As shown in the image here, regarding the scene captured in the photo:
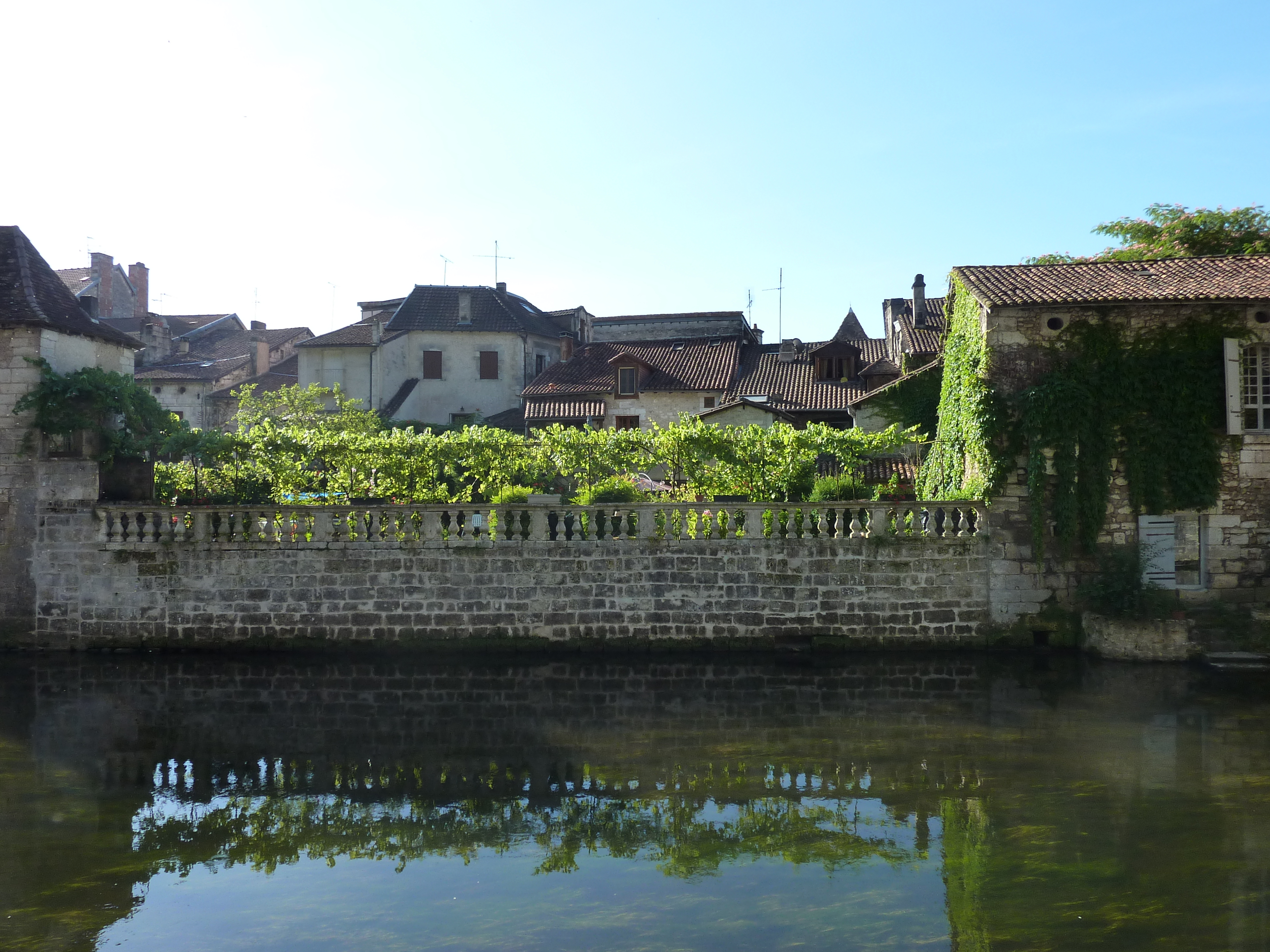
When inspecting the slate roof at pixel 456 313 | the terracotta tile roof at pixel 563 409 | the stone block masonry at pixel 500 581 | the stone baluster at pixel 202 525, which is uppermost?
the slate roof at pixel 456 313

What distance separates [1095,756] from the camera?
31.7ft

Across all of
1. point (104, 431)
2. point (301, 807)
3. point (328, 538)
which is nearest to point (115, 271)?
point (104, 431)

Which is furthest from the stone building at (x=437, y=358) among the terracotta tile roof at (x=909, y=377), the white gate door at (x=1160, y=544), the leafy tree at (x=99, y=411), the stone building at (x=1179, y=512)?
the white gate door at (x=1160, y=544)

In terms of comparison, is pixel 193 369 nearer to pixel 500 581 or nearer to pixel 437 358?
pixel 437 358

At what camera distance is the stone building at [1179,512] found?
46.9 feet

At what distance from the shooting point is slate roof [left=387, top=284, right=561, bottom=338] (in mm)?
39156

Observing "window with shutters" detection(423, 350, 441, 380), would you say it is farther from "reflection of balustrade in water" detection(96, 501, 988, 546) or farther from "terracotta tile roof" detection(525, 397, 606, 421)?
"reflection of balustrade in water" detection(96, 501, 988, 546)

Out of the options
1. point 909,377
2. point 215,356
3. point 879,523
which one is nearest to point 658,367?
point 909,377

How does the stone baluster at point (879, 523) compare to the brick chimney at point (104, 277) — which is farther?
the brick chimney at point (104, 277)

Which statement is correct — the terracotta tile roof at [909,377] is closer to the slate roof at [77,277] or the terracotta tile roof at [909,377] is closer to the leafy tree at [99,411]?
the leafy tree at [99,411]

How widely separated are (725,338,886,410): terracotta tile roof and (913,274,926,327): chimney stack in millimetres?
1708

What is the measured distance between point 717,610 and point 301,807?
7158 millimetres

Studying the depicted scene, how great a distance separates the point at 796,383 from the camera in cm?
3416

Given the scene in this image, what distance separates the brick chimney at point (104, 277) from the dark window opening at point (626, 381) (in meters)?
22.2
